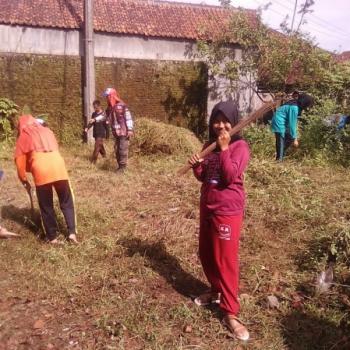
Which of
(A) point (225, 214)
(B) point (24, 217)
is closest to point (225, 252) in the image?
(A) point (225, 214)

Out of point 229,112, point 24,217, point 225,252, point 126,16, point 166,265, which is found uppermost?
point 126,16

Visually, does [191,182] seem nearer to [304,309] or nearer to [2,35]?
[304,309]

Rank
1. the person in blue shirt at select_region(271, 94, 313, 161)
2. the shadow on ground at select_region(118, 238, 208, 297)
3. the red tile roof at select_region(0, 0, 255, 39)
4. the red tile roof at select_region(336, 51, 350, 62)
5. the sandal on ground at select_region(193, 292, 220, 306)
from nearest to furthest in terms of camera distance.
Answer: the sandal on ground at select_region(193, 292, 220, 306) < the shadow on ground at select_region(118, 238, 208, 297) < the person in blue shirt at select_region(271, 94, 313, 161) < the red tile roof at select_region(0, 0, 255, 39) < the red tile roof at select_region(336, 51, 350, 62)

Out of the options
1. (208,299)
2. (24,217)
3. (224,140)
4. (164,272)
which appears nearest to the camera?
(224,140)

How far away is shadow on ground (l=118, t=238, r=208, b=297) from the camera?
153 inches

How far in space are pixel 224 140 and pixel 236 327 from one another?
1.39 m

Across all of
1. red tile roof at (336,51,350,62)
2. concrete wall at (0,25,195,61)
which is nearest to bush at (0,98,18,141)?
concrete wall at (0,25,195,61)

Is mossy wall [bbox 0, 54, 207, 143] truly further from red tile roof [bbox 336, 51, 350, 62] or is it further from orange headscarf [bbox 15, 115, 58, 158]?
orange headscarf [bbox 15, 115, 58, 158]

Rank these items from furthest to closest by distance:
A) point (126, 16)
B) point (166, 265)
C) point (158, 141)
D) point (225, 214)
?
point (126, 16) < point (158, 141) < point (166, 265) < point (225, 214)

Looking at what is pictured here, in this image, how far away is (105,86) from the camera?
38.2 feet

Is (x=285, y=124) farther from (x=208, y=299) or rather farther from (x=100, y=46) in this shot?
(x=100, y=46)

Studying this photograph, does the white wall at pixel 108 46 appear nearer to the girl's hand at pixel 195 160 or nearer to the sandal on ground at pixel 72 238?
the sandal on ground at pixel 72 238

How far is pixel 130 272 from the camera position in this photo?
13.5 ft

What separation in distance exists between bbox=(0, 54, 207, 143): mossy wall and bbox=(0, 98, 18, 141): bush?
32cm
